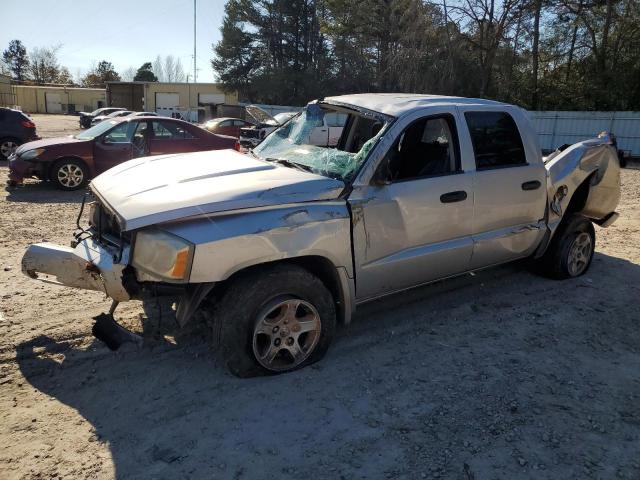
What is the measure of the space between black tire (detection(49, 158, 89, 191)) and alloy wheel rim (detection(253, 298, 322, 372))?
8409mm

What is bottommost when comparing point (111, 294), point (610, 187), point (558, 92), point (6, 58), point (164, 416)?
point (164, 416)

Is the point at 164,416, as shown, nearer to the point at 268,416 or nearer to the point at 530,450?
the point at 268,416

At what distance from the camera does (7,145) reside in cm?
1434

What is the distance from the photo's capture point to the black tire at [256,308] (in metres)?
3.24

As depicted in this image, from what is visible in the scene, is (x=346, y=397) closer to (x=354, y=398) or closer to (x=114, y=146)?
(x=354, y=398)

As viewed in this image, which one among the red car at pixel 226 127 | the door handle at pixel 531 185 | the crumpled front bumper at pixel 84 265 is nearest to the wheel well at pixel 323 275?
the crumpled front bumper at pixel 84 265

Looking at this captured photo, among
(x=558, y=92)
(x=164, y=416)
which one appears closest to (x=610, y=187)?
(x=164, y=416)

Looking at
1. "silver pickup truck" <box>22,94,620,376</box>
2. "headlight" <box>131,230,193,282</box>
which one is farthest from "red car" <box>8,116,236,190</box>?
"headlight" <box>131,230,193,282</box>

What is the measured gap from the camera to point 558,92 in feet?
94.5

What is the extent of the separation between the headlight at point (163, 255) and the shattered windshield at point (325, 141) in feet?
4.26

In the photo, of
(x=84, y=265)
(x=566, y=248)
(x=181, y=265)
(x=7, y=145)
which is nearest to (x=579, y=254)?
(x=566, y=248)

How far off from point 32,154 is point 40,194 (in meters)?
0.82

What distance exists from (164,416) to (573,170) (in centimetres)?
458

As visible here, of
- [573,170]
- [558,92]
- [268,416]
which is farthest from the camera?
[558,92]
